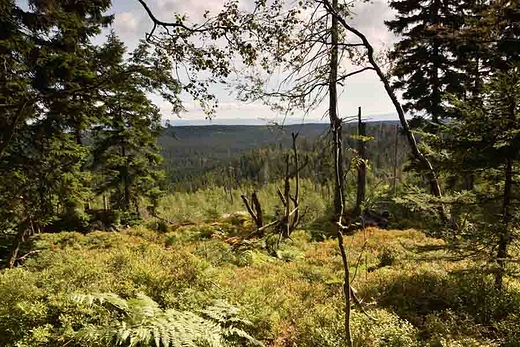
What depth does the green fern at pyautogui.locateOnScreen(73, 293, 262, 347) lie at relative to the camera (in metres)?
3.66

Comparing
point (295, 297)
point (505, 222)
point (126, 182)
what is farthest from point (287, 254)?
point (126, 182)

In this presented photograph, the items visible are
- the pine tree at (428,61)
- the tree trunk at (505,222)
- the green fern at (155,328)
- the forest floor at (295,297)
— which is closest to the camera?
the green fern at (155,328)

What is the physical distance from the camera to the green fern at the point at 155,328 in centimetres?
366

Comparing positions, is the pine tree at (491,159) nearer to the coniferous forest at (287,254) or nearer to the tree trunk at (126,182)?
the coniferous forest at (287,254)

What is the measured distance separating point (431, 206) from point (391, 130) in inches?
7045

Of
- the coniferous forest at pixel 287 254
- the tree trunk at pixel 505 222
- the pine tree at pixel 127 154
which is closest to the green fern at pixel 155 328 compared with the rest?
the coniferous forest at pixel 287 254

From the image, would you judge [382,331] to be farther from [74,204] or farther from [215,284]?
[74,204]

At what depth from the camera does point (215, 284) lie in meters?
6.38

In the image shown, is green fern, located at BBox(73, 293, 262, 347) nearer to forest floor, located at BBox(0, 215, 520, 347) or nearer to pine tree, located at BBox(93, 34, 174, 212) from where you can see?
forest floor, located at BBox(0, 215, 520, 347)

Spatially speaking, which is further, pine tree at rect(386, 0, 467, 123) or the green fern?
pine tree at rect(386, 0, 467, 123)

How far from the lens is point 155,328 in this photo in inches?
148

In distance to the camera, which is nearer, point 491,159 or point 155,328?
point 155,328

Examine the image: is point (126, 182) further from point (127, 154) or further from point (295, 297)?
point (295, 297)

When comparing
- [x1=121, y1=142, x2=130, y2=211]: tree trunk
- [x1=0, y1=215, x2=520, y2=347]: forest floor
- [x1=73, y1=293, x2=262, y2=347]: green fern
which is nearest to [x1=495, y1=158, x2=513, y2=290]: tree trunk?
[x1=0, y1=215, x2=520, y2=347]: forest floor
